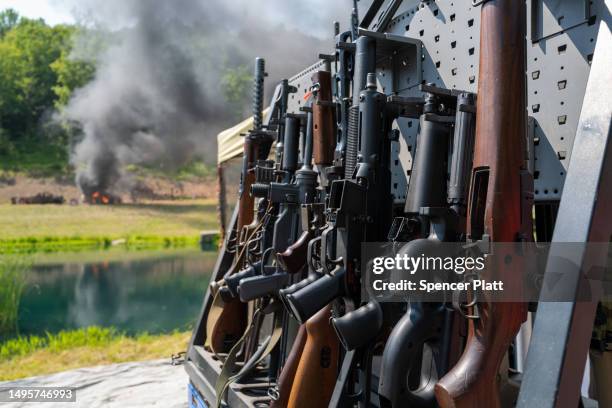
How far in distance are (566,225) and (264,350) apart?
149 centimetres

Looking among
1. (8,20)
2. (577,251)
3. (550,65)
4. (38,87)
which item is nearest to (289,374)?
(577,251)

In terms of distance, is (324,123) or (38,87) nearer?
(324,123)

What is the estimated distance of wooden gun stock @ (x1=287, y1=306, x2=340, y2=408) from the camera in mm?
1607

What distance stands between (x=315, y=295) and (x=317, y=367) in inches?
11.1

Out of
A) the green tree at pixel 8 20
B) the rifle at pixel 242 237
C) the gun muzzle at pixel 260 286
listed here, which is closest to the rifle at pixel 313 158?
the gun muzzle at pixel 260 286

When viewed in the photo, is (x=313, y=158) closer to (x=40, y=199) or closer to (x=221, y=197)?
(x=221, y=197)

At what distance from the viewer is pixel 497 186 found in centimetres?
109

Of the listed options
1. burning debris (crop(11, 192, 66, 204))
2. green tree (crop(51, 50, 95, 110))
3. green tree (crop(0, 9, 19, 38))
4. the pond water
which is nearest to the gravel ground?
the pond water

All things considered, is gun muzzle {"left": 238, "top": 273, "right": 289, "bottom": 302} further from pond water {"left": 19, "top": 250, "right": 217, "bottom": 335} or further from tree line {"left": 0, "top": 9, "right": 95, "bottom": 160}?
tree line {"left": 0, "top": 9, "right": 95, "bottom": 160}

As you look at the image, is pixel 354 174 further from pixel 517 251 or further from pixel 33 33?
pixel 33 33

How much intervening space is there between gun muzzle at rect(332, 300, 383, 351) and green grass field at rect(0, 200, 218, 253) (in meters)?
14.7

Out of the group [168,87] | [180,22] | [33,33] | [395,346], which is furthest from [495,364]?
[33,33]

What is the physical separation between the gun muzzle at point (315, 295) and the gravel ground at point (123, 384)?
2024 mm

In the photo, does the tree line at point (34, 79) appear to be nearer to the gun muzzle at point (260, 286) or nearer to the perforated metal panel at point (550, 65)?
the gun muzzle at point (260, 286)
